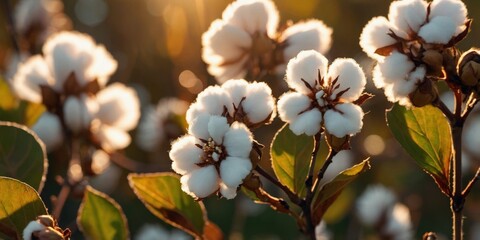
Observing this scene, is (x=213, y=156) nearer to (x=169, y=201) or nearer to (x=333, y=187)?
(x=333, y=187)

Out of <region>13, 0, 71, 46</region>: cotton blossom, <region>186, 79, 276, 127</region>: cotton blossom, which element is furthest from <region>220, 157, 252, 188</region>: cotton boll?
<region>13, 0, 71, 46</region>: cotton blossom

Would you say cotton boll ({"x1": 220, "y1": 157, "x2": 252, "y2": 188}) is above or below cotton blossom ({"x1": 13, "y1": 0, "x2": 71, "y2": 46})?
above

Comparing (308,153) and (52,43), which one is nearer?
(308,153)

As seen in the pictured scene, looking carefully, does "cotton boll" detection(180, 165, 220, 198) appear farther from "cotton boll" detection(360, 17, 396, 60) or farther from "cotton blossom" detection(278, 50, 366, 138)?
"cotton boll" detection(360, 17, 396, 60)

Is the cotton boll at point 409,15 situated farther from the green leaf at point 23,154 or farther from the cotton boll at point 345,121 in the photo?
the green leaf at point 23,154

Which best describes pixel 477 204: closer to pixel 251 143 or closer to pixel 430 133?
pixel 430 133

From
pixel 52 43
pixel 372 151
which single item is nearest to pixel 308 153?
pixel 52 43

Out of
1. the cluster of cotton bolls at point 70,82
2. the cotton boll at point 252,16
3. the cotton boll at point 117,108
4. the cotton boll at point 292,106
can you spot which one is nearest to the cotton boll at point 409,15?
the cotton boll at point 292,106
